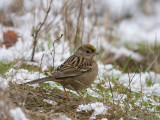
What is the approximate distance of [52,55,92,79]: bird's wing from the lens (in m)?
4.36

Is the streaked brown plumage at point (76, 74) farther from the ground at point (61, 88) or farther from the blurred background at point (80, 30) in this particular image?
the blurred background at point (80, 30)

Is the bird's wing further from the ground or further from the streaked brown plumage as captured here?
Result: the ground

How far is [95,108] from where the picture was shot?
3.83m

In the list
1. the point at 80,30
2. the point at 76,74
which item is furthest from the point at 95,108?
the point at 80,30

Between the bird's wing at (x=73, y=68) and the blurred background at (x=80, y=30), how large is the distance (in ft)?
1.25

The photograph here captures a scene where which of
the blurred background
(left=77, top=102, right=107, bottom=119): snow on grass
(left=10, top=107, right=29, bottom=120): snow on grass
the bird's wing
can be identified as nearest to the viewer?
(left=10, top=107, right=29, bottom=120): snow on grass

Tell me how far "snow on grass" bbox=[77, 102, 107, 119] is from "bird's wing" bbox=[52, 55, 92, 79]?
2.01 feet

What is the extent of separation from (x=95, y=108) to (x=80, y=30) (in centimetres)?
336

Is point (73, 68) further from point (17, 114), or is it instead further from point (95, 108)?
point (17, 114)

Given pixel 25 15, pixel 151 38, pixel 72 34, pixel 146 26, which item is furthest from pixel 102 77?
pixel 146 26

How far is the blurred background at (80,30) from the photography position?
6335 millimetres

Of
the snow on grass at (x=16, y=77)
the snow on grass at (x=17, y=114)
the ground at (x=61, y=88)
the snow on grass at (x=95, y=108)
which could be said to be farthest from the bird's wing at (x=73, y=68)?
the snow on grass at (x=17, y=114)

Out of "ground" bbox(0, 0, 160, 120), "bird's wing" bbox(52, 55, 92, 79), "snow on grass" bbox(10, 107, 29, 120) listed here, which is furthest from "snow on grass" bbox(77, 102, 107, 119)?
"snow on grass" bbox(10, 107, 29, 120)

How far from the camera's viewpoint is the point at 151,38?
38.6 ft
